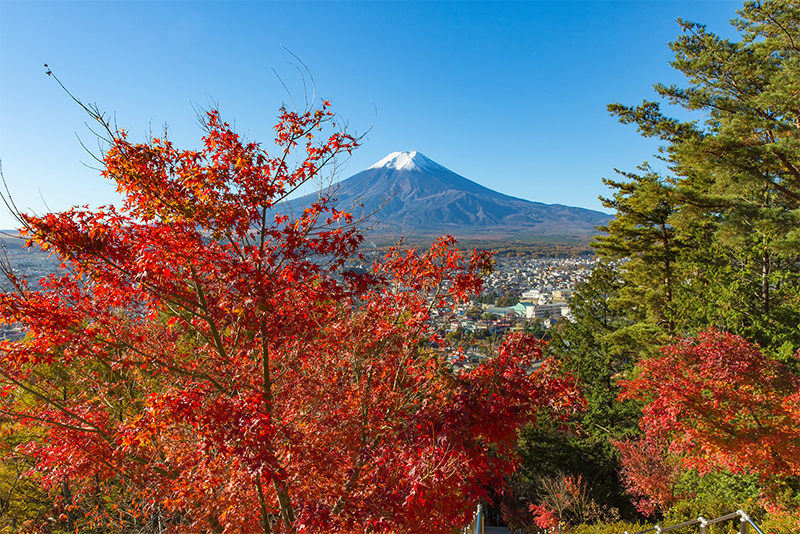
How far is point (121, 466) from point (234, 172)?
4.17 metres

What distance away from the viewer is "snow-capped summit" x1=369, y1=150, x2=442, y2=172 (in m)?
149

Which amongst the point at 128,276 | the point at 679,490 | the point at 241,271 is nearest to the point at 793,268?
the point at 679,490

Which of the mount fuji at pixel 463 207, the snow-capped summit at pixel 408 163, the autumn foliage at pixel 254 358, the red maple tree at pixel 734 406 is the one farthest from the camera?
the snow-capped summit at pixel 408 163

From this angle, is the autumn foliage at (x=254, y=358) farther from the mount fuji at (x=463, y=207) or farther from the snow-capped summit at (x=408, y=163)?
the snow-capped summit at (x=408, y=163)

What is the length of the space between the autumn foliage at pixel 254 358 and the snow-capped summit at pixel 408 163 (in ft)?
479

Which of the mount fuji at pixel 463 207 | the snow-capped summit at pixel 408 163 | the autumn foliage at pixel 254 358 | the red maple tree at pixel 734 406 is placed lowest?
the red maple tree at pixel 734 406

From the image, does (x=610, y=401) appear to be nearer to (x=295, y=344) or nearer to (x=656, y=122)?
(x=656, y=122)

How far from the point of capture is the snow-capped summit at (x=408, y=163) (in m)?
149

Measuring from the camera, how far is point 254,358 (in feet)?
15.2

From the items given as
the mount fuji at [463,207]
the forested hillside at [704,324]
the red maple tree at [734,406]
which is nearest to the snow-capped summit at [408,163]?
the mount fuji at [463,207]

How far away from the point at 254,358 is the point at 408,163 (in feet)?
499

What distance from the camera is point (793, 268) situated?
1179 cm

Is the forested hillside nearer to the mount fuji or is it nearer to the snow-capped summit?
the mount fuji

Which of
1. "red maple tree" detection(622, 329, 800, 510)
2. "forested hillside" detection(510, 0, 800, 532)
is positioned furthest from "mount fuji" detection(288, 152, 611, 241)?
"red maple tree" detection(622, 329, 800, 510)
